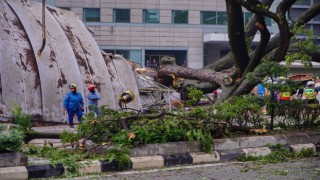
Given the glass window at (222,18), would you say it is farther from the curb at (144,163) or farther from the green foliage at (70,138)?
the green foliage at (70,138)

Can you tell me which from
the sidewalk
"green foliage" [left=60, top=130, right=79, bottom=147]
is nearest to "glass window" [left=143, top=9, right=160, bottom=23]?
the sidewalk

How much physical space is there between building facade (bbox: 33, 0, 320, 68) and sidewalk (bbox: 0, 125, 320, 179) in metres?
34.6

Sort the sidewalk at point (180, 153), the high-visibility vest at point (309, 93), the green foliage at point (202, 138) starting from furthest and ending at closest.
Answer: the high-visibility vest at point (309, 93) → the green foliage at point (202, 138) → the sidewalk at point (180, 153)

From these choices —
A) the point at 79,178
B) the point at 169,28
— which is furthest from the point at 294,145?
the point at 169,28

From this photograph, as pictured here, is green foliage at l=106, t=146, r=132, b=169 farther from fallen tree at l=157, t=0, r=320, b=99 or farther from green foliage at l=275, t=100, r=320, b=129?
fallen tree at l=157, t=0, r=320, b=99

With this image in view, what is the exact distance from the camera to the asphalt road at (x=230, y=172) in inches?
291

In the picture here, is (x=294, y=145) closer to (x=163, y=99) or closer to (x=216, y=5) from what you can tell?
(x=163, y=99)

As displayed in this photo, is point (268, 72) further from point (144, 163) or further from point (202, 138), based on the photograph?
point (144, 163)

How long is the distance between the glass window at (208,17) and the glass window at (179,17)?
156 cm

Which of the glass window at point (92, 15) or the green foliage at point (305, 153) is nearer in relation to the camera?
the green foliage at point (305, 153)

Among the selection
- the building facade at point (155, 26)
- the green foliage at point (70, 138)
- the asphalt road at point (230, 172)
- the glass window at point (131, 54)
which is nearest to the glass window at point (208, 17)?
the building facade at point (155, 26)

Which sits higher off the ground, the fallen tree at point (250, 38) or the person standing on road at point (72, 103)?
the fallen tree at point (250, 38)

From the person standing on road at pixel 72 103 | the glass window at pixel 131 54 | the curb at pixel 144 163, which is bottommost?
the curb at pixel 144 163

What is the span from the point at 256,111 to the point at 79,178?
4048 millimetres
